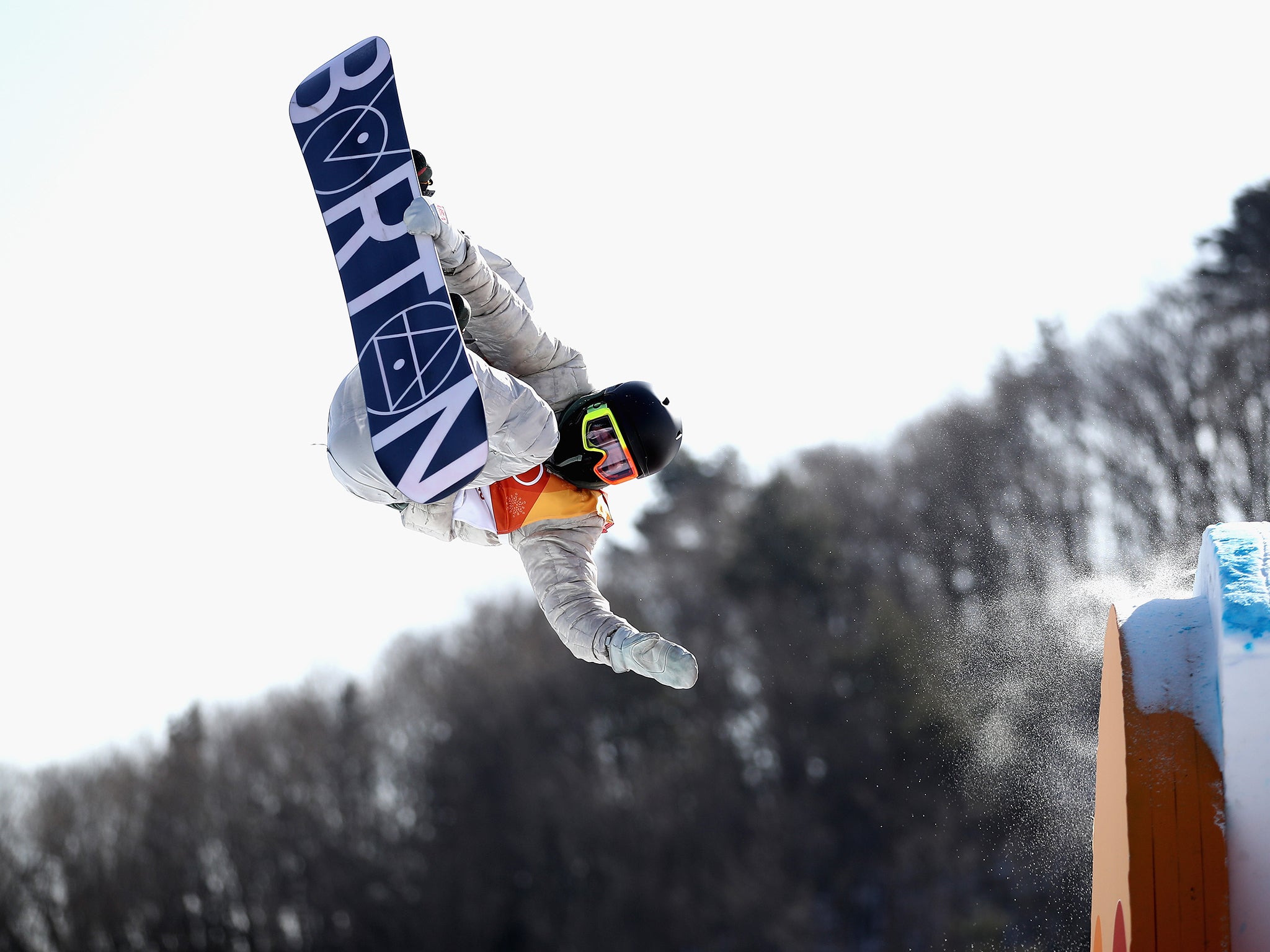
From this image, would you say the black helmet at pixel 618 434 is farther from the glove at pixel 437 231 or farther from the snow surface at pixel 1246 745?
the snow surface at pixel 1246 745

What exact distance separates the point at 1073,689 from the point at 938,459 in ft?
32.1

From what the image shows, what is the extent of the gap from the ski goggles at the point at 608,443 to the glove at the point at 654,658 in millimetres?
586

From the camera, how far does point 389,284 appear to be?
3.58 metres

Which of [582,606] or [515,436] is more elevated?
[515,436]

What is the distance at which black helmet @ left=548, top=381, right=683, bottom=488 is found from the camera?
3867 millimetres

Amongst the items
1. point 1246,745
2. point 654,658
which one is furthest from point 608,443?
point 1246,745

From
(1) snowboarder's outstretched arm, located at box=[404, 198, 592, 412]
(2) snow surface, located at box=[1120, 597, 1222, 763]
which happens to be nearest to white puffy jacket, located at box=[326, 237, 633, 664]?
(1) snowboarder's outstretched arm, located at box=[404, 198, 592, 412]

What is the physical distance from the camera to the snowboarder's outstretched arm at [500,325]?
3.53 metres

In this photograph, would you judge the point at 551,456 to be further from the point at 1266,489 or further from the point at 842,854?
the point at 842,854

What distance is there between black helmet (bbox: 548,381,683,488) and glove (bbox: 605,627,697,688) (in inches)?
23.5

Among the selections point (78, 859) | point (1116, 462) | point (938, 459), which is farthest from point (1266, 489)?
point (78, 859)

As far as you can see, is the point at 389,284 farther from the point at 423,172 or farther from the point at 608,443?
the point at 608,443

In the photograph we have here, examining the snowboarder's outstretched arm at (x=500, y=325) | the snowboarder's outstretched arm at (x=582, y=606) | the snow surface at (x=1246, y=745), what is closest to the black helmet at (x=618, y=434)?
the snowboarder's outstretched arm at (x=500, y=325)

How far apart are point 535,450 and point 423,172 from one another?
3.15 feet
